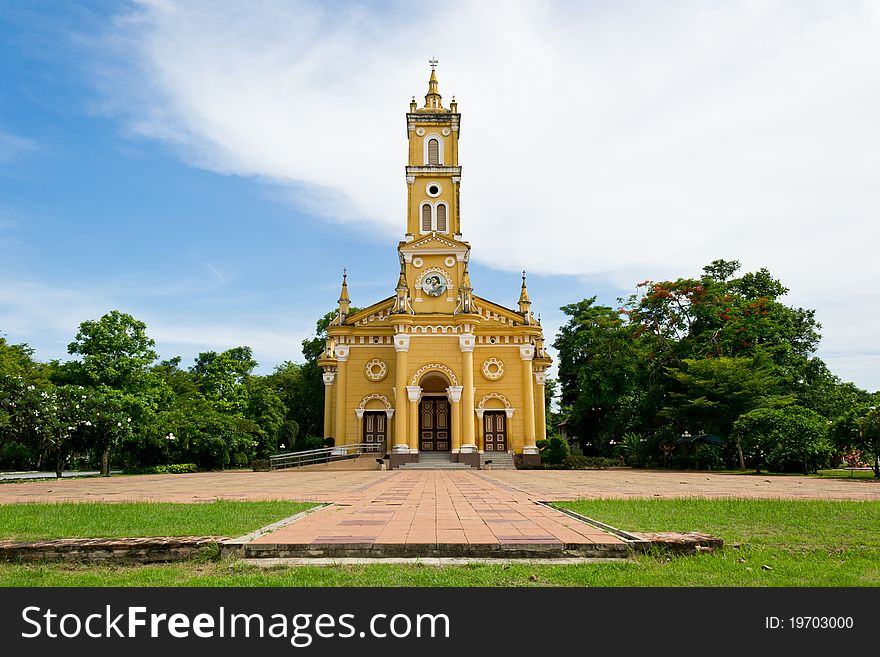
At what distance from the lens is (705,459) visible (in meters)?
29.1

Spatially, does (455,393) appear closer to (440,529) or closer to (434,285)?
(434,285)

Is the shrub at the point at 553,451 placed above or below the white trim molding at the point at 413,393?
below

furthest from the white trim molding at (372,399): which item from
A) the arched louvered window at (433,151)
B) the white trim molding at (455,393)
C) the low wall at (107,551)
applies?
the low wall at (107,551)

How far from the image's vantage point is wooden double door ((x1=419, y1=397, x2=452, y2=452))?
113ft

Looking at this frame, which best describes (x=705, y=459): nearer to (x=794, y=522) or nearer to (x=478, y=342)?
(x=478, y=342)

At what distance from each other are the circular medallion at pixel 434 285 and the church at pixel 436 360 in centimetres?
6

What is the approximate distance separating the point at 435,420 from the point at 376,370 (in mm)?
4263

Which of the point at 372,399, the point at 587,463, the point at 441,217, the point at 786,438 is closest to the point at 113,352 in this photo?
the point at 372,399

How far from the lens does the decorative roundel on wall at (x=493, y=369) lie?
34.6m

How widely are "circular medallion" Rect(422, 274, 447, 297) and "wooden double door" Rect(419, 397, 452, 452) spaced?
586cm

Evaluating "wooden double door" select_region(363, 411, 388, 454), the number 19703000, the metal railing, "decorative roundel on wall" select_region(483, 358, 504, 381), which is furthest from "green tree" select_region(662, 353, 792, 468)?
the number 19703000

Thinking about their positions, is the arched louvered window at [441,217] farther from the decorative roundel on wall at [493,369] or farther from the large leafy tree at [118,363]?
the large leafy tree at [118,363]

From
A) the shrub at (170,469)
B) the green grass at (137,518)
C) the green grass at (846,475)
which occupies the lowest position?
the shrub at (170,469)

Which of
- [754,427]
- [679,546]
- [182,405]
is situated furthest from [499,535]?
[182,405]
